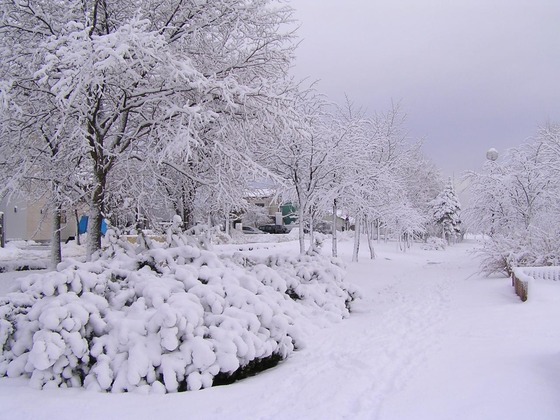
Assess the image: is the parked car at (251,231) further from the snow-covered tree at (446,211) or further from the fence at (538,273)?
the fence at (538,273)

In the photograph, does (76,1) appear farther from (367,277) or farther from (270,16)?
(367,277)

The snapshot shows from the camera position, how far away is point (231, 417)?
3.82 meters

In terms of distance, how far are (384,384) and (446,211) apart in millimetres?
49835

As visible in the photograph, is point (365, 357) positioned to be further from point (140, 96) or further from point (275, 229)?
point (275, 229)

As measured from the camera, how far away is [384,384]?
4.57m

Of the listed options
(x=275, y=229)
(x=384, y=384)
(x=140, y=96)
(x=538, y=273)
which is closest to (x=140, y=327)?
(x=384, y=384)

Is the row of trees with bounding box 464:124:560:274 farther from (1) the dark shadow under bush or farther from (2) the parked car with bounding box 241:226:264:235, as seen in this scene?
(2) the parked car with bounding box 241:226:264:235

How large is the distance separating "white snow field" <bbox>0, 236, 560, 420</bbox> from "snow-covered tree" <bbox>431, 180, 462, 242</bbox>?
45.7m

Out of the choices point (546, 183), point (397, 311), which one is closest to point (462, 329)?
point (397, 311)

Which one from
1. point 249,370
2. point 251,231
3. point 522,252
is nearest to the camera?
point 249,370

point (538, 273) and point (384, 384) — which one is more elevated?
point (538, 273)

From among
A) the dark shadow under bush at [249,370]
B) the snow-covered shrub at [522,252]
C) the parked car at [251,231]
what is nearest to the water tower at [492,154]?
the snow-covered shrub at [522,252]

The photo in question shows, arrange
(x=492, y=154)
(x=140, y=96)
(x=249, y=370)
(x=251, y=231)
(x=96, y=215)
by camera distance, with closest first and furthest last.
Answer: (x=249, y=370)
(x=140, y=96)
(x=96, y=215)
(x=492, y=154)
(x=251, y=231)

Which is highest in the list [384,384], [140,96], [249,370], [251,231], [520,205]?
[140,96]
